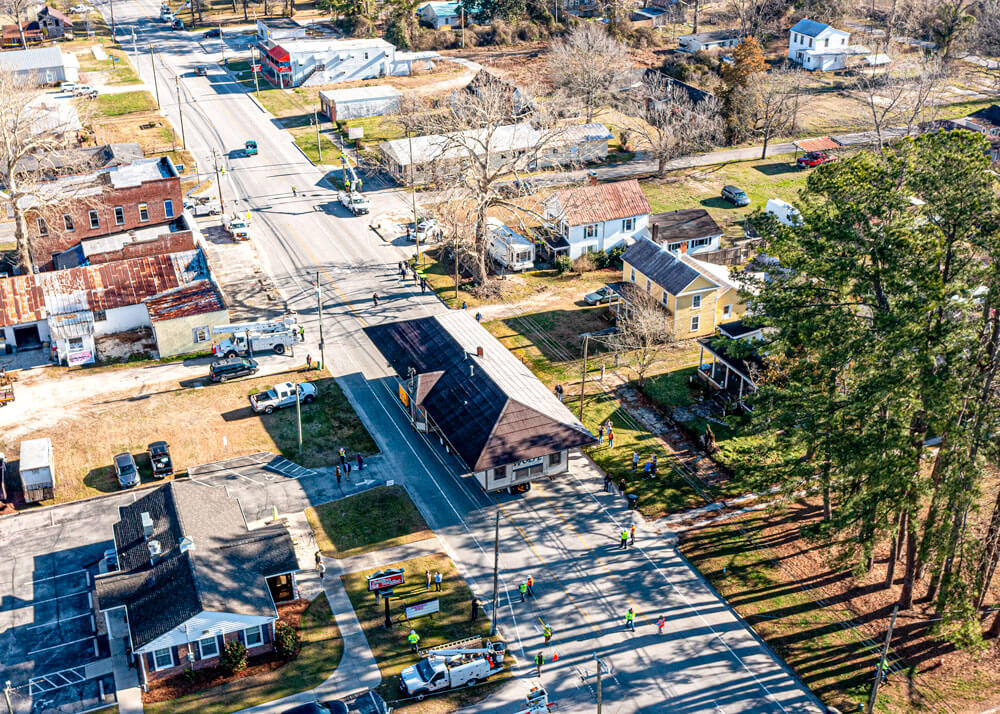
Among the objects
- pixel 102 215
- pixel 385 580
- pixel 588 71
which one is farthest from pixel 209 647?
pixel 588 71

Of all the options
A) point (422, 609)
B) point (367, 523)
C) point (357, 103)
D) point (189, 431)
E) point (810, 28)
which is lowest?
point (422, 609)

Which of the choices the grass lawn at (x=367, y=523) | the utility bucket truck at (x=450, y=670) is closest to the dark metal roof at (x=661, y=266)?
the grass lawn at (x=367, y=523)

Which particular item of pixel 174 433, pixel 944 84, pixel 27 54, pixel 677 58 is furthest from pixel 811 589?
pixel 27 54

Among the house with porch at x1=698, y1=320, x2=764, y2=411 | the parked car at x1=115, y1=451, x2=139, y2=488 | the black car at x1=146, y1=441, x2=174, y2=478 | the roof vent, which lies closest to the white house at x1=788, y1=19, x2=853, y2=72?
the house with porch at x1=698, y1=320, x2=764, y2=411

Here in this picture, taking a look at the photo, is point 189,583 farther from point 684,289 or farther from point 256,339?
point 684,289

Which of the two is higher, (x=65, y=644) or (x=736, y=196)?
(x=736, y=196)

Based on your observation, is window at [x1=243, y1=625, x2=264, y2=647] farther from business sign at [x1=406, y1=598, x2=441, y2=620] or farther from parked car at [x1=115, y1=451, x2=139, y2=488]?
parked car at [x1=115, y1=451, x2=139, y2=488]
